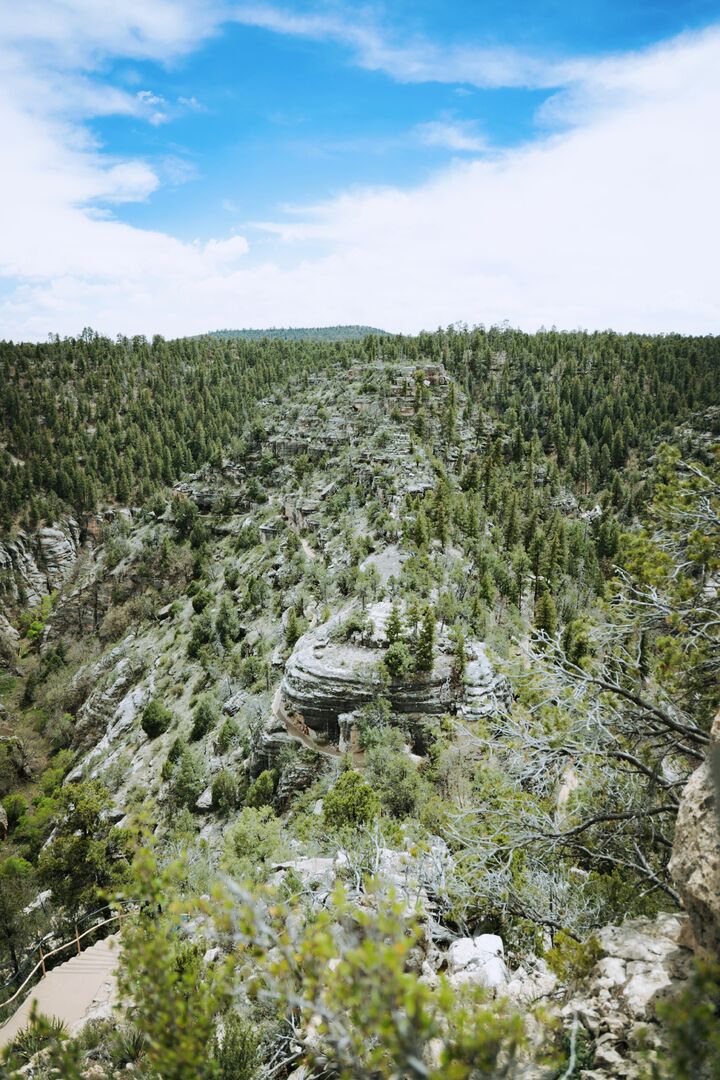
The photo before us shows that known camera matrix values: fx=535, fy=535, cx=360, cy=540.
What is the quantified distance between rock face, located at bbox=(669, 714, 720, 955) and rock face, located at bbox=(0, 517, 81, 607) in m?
127

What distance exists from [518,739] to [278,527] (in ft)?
210

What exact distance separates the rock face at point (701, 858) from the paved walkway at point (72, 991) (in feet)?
44.7

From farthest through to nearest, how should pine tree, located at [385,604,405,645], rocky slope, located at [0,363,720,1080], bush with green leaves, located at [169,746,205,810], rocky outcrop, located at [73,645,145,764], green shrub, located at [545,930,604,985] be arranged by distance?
rocky outcrop, located at [73,645,145,764], bush with green leaves, located at [169,746,205,810], pine tree, located at [385,604,405,645], rocky slope, located at [0,363,720,1080], green shrub, located at [545,930,604,985]

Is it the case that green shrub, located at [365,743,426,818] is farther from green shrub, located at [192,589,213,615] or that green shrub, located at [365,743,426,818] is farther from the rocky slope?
green shrub, located at [192,589,213,615]

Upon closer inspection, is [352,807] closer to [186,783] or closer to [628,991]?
[628,991]

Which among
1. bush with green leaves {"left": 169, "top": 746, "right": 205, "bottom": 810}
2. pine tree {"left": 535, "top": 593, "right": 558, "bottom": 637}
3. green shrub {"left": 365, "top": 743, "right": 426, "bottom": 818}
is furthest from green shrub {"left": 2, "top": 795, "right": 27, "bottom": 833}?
pine tree {"left": 535, "top": 593, "right": 558, "bottom": 637}

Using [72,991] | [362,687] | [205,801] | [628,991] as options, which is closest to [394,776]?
[362,687]

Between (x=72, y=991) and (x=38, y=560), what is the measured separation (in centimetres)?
11798

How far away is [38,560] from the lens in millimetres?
115688

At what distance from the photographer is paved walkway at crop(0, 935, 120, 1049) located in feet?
46.0

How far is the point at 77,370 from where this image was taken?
489 feet

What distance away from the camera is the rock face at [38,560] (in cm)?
11062

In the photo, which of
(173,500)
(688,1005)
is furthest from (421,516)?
(173,500)

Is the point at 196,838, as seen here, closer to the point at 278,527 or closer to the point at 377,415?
the point at 278,527
